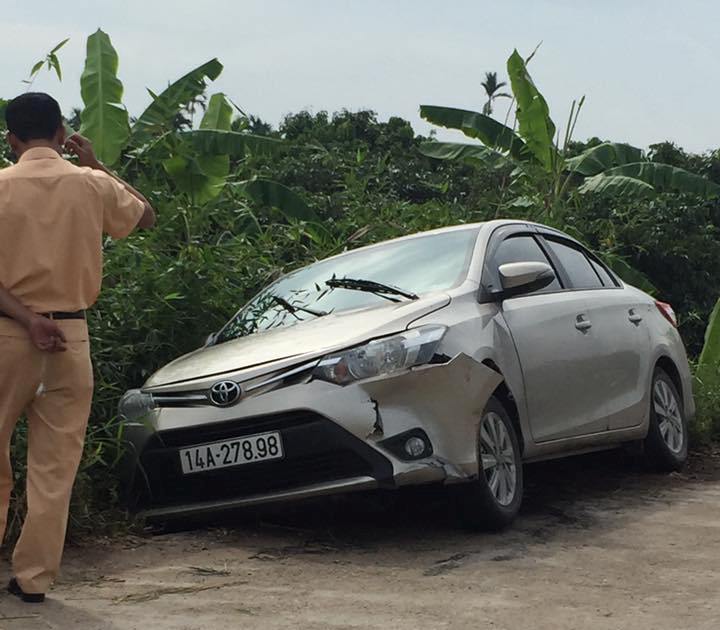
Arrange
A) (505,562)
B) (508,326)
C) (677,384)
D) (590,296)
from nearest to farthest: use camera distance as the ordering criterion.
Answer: (505,562), (508,326), (590,296), (677,384)

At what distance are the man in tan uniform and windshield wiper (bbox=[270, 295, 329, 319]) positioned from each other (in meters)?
2.06

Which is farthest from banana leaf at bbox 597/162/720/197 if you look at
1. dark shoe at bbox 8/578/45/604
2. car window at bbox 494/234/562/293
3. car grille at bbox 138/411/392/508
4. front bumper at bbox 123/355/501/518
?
dark shoe at bbox 8/578/45/604

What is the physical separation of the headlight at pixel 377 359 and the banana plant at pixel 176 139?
18.2 ft

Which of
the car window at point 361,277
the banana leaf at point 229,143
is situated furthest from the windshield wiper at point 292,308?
the banana leaf at point 229,143

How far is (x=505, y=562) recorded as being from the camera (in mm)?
5496

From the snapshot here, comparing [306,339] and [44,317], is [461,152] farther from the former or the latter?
[44,317]

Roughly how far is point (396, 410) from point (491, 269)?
1.36 metres

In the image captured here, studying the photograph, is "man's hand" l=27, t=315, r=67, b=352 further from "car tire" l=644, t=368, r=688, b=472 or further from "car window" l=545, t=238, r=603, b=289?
"car tire" l=644, t=368, r=688, b=472

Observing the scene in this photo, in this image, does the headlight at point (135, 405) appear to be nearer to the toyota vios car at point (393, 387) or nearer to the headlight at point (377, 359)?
the toyota vios car at point (393, 387)

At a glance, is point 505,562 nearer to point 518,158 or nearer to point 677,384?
point 677,384

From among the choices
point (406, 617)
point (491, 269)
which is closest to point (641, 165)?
point (491, 269)

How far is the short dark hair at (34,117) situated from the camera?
476 cm

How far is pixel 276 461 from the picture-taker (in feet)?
18.9

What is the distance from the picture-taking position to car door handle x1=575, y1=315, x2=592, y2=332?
723 centimetres
